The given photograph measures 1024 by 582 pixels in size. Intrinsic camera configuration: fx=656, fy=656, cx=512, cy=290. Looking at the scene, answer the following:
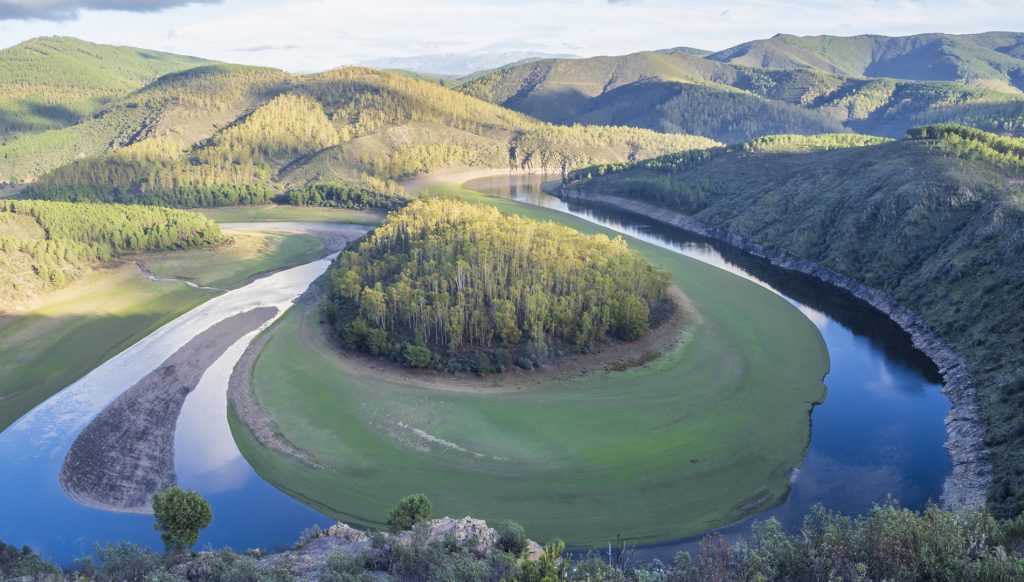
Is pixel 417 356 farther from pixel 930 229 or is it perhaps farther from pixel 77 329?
pixel 930 229

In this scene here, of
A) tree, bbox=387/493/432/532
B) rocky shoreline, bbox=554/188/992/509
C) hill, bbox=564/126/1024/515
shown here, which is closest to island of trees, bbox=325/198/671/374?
tree, bbox=387/493/432/532

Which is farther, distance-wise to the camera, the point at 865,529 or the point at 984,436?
the point at 984,436

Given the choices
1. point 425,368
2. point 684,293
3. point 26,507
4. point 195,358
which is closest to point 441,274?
point 425,368

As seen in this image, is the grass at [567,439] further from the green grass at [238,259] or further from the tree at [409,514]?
the green grass at [238,259]

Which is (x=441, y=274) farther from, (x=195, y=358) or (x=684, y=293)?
(x=684, y=293)

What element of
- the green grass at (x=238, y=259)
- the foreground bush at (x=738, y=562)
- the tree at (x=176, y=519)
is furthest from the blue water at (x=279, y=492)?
the green grass at (x=238, y=259)
